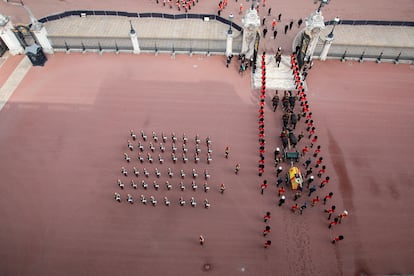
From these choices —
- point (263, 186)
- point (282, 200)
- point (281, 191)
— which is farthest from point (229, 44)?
point (282, 200)

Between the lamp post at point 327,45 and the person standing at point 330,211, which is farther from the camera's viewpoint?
the lamp post at point 327,45

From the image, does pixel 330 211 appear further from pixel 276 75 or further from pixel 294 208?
pixel 276 75

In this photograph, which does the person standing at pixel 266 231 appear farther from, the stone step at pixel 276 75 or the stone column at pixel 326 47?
the stone column at pixel 326 47

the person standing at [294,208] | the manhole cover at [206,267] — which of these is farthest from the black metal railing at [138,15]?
the manhole cover at [206,267]

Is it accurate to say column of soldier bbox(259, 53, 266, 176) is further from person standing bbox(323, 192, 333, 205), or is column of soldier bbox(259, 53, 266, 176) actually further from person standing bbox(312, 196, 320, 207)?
person standing bbox(323, 192, 333, 205)

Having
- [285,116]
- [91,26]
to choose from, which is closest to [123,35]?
[91,26]

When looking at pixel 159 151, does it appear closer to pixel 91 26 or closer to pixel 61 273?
pixel 61 273

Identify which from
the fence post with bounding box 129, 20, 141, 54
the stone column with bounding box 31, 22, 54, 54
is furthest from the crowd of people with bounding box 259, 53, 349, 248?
the stone column with bounding box 31, 22, 54, 54
